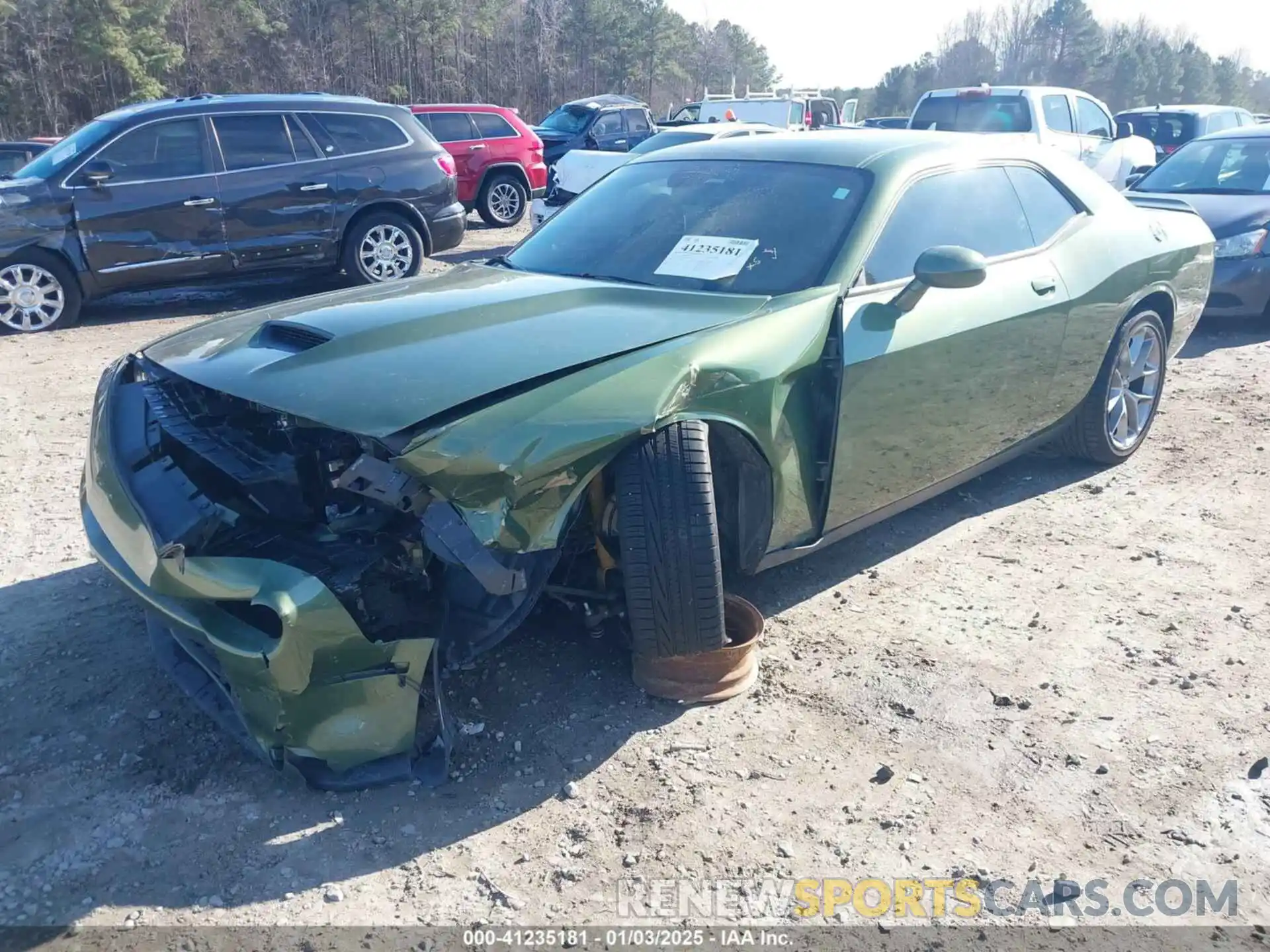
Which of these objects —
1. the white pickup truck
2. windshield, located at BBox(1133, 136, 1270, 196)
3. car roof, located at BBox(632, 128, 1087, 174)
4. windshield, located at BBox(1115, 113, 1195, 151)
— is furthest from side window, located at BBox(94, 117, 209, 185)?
windshield, located at BBox(1115, 113, 1195, 151)

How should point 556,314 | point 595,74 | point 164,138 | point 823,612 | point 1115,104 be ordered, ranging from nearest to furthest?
point 556,314 → point 823,612 → point 164,138 → point 595,74 → point 1115,104

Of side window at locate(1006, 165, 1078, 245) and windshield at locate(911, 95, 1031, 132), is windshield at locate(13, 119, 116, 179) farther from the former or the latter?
windshield at locate(911, 95, 1031, 132)

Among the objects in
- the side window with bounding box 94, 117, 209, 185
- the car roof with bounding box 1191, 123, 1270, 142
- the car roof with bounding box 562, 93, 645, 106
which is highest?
the car roof with bounding box 562, 93, 645, 106

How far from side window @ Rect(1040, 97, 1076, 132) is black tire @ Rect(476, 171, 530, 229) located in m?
7.11

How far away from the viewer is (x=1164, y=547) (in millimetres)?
4352

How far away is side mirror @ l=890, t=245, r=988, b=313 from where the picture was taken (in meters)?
3.47

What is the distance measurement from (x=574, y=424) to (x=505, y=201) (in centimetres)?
1278

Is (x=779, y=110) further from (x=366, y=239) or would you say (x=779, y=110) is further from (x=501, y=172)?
(x=366, y=239)

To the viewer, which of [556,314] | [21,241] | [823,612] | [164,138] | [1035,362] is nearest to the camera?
[556,314]

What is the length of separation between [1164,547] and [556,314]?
2871 mm

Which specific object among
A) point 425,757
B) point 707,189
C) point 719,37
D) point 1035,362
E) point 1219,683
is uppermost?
point 719,37

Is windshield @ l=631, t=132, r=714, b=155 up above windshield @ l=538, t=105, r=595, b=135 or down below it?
below

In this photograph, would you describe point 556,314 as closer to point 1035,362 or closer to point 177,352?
point 177,352

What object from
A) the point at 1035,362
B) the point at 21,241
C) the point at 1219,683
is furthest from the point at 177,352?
the point at 21,241
